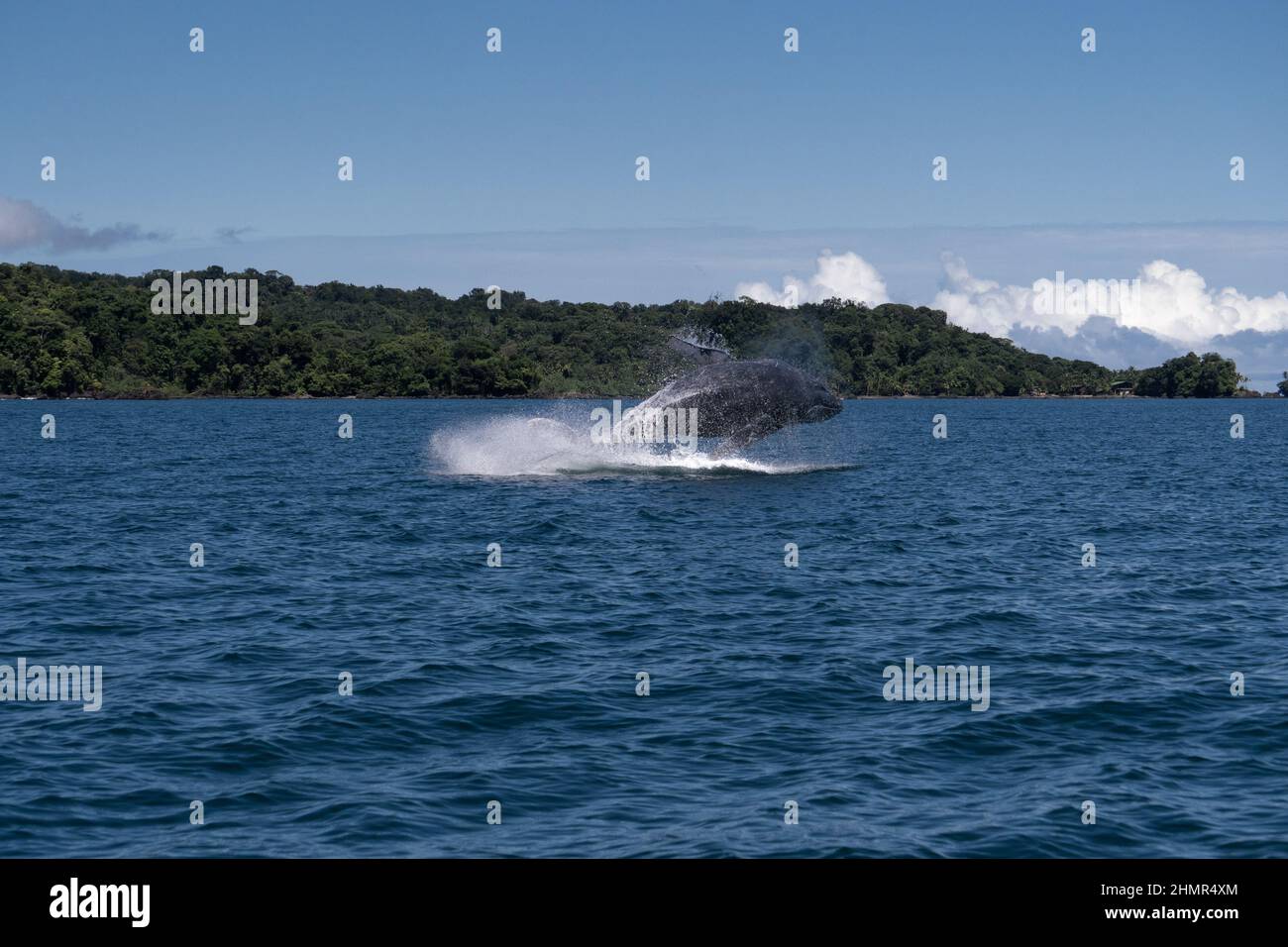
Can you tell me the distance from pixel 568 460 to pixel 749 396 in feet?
56.7

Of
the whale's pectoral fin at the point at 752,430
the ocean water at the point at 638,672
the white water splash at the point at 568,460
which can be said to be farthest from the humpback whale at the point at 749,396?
the white water splash at the point at 568,460

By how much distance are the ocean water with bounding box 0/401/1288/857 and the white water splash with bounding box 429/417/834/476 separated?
20.0ft

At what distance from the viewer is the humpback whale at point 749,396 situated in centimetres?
4181

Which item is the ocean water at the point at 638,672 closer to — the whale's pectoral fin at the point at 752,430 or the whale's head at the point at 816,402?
the whale's pectoral fin at the point at 752,430

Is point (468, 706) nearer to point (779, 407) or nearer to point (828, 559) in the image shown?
point (828, 559)

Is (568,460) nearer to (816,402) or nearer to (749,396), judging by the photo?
(749,396)

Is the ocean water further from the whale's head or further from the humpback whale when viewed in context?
the whale's head

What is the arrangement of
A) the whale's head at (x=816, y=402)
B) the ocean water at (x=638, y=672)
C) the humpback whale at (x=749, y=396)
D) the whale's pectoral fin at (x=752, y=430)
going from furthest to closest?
the whale's pectoral fin at (x=752, y=430) < the whale's head at (x=816, y=402) < the humpback whale at (x=749, y=396) < the ocean water at (x=638, y=672)

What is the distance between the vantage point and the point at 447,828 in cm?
1380

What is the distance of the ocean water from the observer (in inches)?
552

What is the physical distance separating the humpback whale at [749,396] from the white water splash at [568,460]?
8.72 metres

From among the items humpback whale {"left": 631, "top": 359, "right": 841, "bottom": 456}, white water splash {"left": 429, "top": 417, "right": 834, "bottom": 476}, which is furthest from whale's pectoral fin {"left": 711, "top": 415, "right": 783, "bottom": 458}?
white water splash {"left": 429, "top": 417, "right": 834, "bottom": 476}
